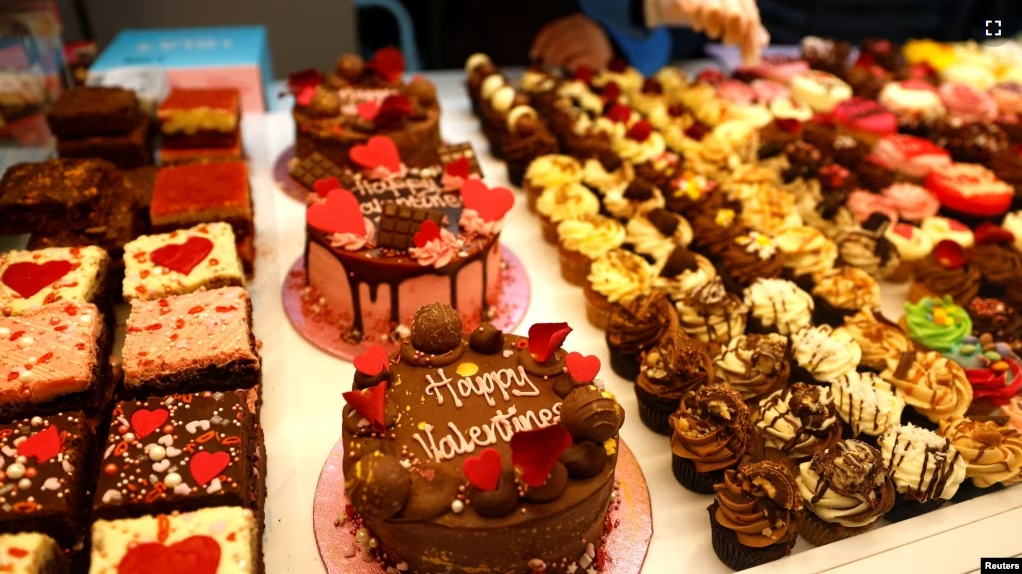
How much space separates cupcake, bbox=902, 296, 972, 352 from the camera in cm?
354

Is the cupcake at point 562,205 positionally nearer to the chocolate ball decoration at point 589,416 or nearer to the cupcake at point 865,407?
the cupcake at point 865,407

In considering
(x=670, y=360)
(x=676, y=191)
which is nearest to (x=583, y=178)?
(x=676, y=191)

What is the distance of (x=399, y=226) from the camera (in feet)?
11.5

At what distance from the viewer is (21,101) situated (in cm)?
444

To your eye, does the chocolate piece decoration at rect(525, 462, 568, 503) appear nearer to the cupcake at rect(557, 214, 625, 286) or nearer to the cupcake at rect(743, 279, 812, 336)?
the cupcake at rect(743, 279, 812, 336)

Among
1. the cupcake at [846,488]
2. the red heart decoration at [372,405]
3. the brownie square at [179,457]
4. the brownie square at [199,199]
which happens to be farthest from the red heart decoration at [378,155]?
the cupcake at [846,488]

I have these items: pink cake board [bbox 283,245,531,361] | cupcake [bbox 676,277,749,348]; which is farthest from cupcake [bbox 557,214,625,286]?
cupcake [bbox 676,277,749,348]

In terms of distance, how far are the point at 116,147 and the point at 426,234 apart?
2.15 m

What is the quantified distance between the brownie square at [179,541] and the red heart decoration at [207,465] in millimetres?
107

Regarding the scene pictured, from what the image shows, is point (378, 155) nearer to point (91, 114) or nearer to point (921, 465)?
point (91, 114)

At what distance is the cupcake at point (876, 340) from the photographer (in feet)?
11.2

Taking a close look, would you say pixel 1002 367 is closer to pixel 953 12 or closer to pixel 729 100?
pixel 729 100

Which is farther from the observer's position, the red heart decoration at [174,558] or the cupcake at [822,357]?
the cupcake at [822,357]

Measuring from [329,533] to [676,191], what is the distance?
8.51 feet
